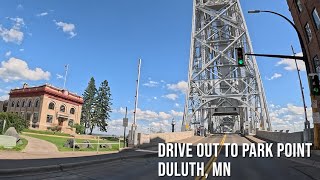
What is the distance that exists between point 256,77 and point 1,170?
5891 cm

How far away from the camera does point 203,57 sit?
7000 cm

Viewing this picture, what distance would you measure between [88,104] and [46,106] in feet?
101

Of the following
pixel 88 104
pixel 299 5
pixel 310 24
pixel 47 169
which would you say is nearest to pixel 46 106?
pixel 88 104

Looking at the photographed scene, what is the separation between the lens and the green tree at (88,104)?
297 feet

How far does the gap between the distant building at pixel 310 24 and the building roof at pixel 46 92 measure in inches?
1972

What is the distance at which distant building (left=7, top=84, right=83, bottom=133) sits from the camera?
6189 centimetres

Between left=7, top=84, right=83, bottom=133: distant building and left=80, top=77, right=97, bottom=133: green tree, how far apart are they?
1739 cm

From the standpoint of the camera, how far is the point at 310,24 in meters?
28.5

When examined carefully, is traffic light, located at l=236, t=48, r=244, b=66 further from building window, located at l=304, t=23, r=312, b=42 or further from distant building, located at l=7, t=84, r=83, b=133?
distant building, located at l=7, t=84, r=83, b=133

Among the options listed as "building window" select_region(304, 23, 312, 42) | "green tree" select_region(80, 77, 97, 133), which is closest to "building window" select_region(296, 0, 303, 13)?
"building window" select_region(304, 23, 312, 42)

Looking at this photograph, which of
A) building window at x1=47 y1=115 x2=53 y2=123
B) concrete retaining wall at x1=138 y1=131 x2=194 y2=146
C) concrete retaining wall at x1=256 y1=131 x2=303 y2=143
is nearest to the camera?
concrete retaining wall at x1=256 y1=131 x2=303 y2=143

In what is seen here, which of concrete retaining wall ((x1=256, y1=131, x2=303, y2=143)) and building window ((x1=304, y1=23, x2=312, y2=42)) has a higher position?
Answer: building window ((x1=304, y1=23, x2=312, y2=42))

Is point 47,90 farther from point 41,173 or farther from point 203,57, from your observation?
point 41,173

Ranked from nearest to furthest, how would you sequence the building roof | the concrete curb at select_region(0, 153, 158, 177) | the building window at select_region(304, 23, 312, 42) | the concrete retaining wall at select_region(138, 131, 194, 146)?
1. the concrete curb at select_region(0, 153, 158, 177)
2. the concrete retaining wall at select_region(138, 131, 194, 146)
3. the building window at select_region(304, 23, 312, 42)
4. the building roof
